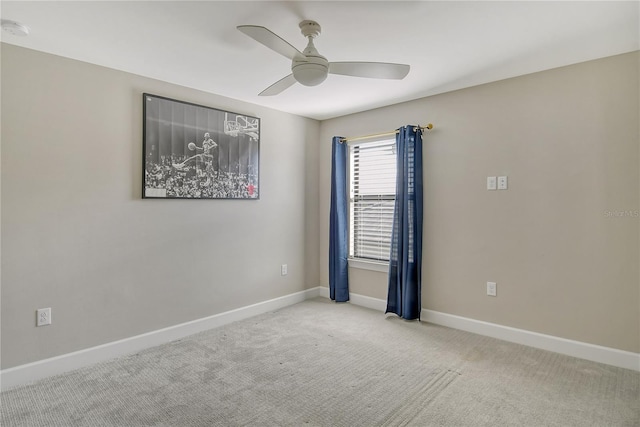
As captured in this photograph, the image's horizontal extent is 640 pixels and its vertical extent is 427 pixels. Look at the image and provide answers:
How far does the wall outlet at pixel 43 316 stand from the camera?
2463mm

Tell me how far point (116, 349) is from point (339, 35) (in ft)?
9.60

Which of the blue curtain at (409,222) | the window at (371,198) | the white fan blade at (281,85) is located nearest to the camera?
the white fan blade at (281,85)

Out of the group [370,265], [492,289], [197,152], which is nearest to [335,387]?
[492,289]

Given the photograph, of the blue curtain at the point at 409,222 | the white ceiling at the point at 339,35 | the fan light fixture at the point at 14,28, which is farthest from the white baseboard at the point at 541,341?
the fan light fixture at the point at 14,28

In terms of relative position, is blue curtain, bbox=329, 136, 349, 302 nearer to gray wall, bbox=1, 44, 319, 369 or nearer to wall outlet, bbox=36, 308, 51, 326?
gray wall, bbox=1, 44, 319, 369

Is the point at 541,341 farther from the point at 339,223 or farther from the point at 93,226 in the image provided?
the point at 93,226

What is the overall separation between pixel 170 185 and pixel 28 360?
63.3 inches

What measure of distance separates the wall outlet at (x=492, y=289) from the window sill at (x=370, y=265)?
1.09 meters

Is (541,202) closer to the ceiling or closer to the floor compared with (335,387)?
closer to the ceiling

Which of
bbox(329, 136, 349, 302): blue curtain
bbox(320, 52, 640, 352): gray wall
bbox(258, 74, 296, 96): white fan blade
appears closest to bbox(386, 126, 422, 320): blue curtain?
bbox(320, 52, 640, 352): gray wall

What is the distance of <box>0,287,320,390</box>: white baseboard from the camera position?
2375mm

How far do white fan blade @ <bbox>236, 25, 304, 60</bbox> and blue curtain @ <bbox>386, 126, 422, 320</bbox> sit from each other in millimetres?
1894

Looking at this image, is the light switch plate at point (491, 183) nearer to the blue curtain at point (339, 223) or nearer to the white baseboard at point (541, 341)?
the white baseboard at point (541, 341)

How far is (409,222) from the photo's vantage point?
141 inches
